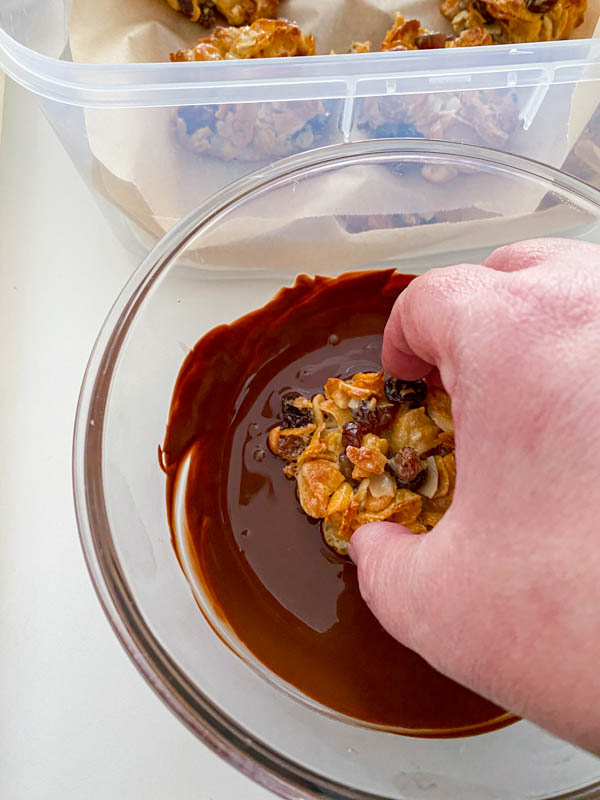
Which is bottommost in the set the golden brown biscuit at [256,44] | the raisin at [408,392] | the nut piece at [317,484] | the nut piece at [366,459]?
the nut piece at [317,484]

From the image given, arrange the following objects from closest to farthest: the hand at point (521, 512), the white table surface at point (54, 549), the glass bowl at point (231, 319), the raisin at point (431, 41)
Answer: the hand at point (521, 512), the glass bowl at point (231, 319), the white table surface at point (54, 549), the raisin at point (431, 41)

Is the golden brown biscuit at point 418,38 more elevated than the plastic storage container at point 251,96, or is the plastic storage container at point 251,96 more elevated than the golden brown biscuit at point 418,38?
the golden brown biscuit at point 418,38

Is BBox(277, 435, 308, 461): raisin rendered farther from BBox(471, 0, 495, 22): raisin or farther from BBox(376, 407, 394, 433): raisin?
BBox(471, 0, 495, 22): raisin

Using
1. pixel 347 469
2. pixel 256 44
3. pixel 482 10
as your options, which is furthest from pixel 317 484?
pixel 482 10

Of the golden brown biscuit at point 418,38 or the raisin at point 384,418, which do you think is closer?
the raisin at point 384,418

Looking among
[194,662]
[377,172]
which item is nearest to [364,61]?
[377,172]

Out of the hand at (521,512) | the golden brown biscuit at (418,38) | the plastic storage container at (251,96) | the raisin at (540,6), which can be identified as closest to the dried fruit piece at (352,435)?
the hand at (521,512)

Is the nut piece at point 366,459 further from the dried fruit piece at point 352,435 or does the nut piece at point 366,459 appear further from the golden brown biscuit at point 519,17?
the golden brown biscuit at point 519,17
